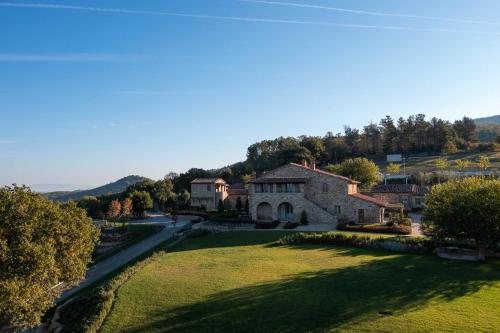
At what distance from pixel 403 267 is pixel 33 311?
22.3m

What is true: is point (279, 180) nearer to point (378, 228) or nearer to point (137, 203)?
point (378, 228)

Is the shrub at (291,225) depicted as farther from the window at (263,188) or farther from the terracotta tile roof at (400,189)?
the terracotta tile roof at (400,189)

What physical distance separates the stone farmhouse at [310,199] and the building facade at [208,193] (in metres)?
20.3

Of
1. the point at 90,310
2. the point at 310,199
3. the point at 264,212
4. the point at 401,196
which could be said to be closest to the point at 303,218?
the point at 310,199

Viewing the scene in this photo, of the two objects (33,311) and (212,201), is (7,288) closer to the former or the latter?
(33,311)

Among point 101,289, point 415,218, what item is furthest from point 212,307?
point 415,218

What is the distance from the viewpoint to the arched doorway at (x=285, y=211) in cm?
5037

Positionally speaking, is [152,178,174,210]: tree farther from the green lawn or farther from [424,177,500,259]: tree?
[424,177,500,259]: tree

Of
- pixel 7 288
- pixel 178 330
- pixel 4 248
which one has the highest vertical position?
pixel 4 248

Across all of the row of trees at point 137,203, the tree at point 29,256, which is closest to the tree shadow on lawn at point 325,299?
the tree at point 29,256

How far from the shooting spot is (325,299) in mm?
19688

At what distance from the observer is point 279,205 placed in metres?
50.8

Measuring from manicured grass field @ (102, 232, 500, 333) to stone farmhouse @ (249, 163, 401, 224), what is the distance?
52.9 ft

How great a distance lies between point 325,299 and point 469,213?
14018 mm
